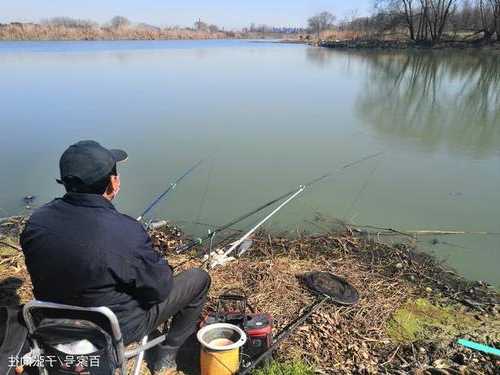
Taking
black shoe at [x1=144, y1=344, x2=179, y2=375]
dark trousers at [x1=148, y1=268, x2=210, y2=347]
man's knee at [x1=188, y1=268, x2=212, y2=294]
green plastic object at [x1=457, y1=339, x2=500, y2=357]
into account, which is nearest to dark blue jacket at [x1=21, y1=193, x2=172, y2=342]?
dark trousers at [x1=148, y1=268, x2=210, y2=347]

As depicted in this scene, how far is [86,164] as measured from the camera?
1.61m

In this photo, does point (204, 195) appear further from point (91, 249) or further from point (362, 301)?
point (91, 249)

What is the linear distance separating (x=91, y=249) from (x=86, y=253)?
21mm

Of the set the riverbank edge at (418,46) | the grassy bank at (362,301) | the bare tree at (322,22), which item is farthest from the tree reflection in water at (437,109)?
the bare tree at (322,22)

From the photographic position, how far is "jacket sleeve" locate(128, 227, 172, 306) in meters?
1.62

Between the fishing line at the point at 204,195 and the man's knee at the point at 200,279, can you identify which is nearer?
the man's knee at the point at 200,279

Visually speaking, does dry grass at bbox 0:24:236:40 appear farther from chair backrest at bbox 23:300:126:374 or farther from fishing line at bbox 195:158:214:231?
chair backrest at bbox 23:300:126:374

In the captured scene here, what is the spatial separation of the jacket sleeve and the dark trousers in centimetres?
20

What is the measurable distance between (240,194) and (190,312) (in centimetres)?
299

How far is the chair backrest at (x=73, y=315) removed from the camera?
60.0 inches

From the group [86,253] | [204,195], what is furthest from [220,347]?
[204,195]

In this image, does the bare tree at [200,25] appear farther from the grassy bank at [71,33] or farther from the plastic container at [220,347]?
the plastic container at [220,347]

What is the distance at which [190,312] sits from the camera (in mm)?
2174

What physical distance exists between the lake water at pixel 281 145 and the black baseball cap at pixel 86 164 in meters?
2.69
